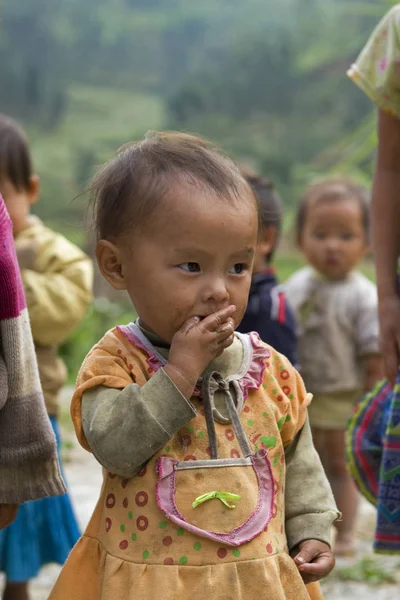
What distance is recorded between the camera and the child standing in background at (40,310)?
3381 mm

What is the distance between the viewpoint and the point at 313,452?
6.82ft

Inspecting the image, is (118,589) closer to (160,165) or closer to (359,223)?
(160,165)

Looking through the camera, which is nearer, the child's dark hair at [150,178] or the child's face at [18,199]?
the child's dark hair at [150,178]

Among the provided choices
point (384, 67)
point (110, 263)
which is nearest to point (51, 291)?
point (384, 67)

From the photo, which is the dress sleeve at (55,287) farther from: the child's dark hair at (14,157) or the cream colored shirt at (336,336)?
the cream colored shirt at (336,336)

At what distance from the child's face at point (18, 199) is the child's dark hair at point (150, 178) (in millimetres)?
1448

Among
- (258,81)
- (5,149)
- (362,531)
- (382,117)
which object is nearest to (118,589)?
(382,117)

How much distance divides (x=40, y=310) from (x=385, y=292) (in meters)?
1.22

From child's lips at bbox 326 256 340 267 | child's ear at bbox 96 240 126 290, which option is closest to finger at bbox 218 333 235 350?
child's ear at bbox 96 240 126 290

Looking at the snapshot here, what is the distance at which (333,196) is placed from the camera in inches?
184

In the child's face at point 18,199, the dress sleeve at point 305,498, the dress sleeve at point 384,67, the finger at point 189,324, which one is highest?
the dress sleeve at point 384,67

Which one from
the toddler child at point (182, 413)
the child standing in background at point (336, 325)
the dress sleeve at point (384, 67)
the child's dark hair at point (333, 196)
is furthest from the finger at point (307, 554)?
A: the child's dark hair at point (333, 196)

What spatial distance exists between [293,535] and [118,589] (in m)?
0.38

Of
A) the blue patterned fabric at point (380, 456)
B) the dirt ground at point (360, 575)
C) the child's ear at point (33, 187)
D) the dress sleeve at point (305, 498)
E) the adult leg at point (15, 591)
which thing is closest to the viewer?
the dress sleeve at point (305, 498)
